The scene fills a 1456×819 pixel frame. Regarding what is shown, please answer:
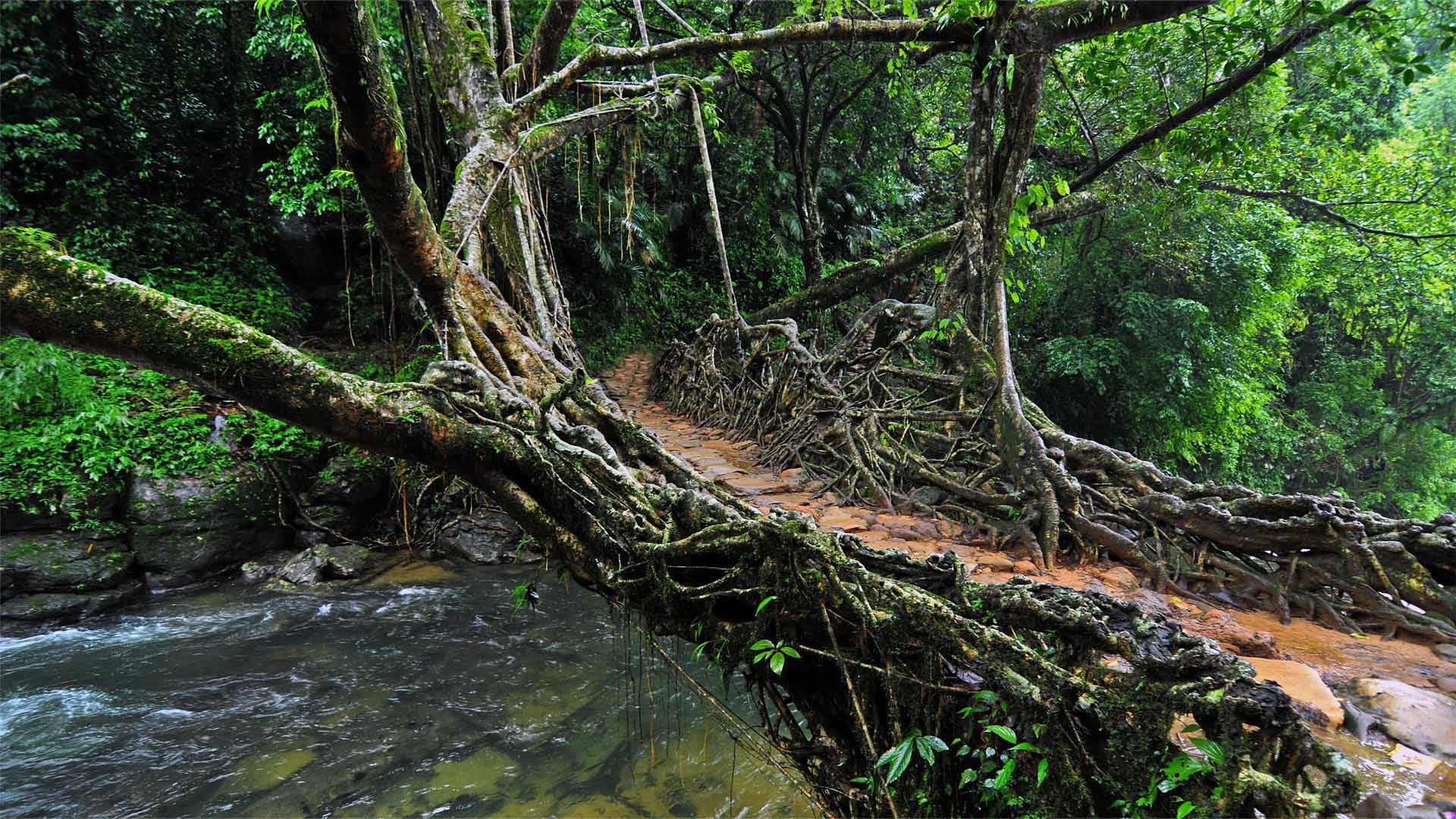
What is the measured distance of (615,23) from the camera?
39.9ft

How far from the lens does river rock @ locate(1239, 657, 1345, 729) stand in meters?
2.55

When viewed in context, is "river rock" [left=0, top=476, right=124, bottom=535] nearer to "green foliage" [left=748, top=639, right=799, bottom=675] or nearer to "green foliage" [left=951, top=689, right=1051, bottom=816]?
"green foliage" [left=748, top=639, right=799, bottom=675]

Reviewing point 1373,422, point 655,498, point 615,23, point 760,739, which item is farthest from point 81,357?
point 1373,422

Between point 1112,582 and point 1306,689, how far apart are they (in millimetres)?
1087

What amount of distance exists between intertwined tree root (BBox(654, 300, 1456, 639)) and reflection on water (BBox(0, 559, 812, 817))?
230 cm

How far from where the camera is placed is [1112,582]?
375 cm

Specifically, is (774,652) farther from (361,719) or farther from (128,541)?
(128,541)

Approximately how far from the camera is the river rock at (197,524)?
581 cm

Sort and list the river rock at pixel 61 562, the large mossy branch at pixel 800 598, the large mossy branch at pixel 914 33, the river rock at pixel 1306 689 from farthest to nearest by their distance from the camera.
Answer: the river rock at pixel 61 562 < the large mossy branch at pixel 914 33 < the river rock at pixel 1306 689 < the large mossy branch at pixel 800 598

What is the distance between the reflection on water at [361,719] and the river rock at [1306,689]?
2.12 metres

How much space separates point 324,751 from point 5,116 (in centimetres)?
954

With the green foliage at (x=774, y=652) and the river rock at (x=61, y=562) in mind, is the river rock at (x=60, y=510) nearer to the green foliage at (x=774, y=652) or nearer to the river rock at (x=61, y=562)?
the river rock at (x=61, y=562)

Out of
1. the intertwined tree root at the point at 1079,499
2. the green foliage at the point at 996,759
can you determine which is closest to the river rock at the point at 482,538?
the intertwined tree root at the point at 1079,499

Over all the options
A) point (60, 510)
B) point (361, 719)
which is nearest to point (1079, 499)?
point (361, 719)
